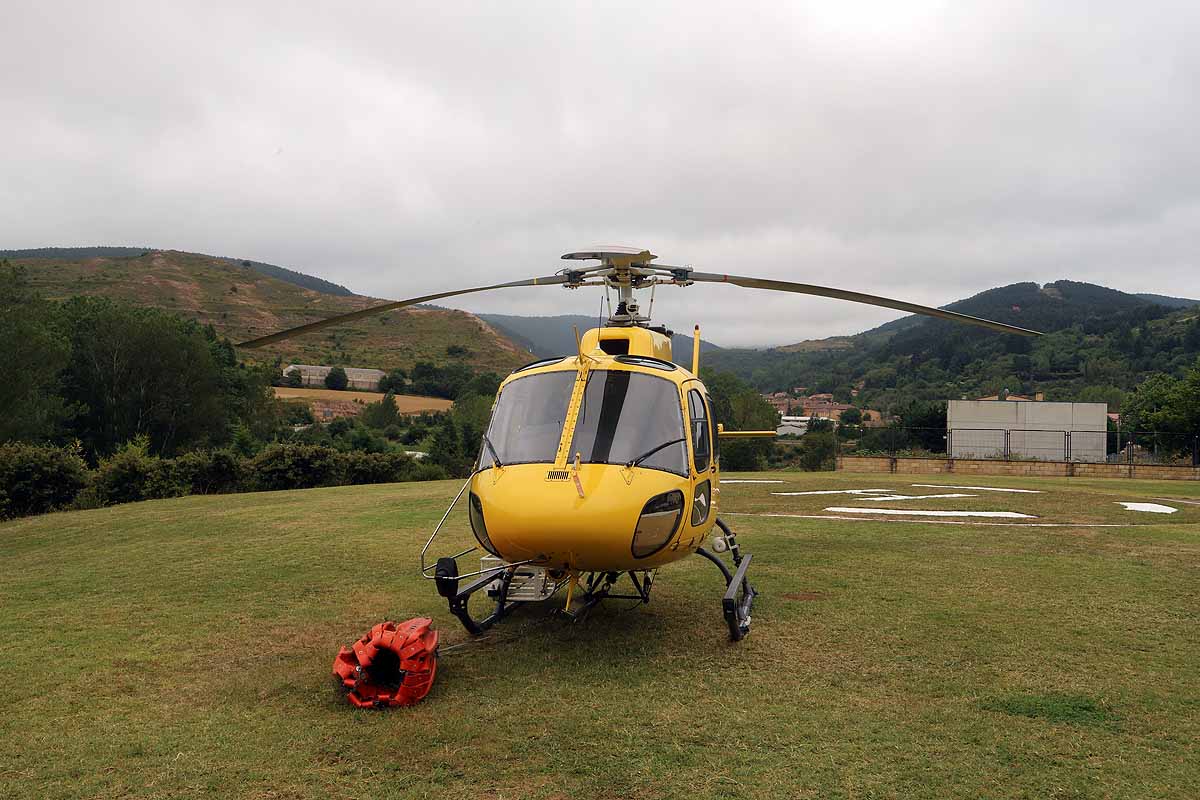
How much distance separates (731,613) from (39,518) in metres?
17.7

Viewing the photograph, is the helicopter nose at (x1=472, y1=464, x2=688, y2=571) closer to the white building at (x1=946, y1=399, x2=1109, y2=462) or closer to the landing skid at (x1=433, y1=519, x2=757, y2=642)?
the landing skid at (x1=433, y1=519, x2=757, y2=642)

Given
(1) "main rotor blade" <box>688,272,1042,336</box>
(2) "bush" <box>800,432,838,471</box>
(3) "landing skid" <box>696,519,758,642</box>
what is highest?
(1) "main rotor blade" <box>688,272,1042,336</box>

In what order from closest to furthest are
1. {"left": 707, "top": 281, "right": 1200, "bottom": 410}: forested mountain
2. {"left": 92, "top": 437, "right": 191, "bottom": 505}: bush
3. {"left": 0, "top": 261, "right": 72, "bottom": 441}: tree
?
{"left": 92, "top": 437, "right": 191, "bottom": 505}: bush, {"left": 0, "top": 261, "right": 72, "bottom": 441}: tree, {"left": 707, "top": 281, "right": 1200, "bottom": 410}: forested mountain

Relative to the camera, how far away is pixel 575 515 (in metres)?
6.04

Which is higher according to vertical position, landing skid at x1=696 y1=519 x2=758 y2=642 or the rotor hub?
the rotor hub

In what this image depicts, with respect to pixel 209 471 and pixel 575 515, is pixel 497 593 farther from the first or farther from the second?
pixel 209 471

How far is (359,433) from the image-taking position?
4700 cm

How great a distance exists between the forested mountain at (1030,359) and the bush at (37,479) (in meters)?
85.4

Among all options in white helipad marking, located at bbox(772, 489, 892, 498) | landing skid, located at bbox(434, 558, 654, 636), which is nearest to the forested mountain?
white helipad marking, located at bbox(772, 489, 892, 498)

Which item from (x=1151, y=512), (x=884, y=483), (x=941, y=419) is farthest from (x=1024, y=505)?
(x=941, y=419)

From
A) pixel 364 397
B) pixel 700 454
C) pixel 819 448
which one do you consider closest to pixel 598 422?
pixel 700 454

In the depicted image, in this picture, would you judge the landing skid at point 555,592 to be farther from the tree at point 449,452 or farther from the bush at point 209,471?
the tree at point 449,452

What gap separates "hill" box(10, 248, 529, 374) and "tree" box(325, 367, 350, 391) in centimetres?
1065

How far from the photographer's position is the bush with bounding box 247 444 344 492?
82.5 feet
